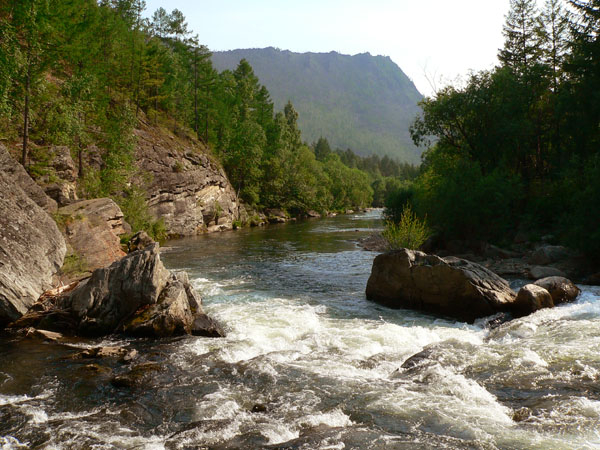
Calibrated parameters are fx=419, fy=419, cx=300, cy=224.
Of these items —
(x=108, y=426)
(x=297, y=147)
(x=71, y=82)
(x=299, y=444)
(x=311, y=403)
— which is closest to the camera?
(x=299, y=444)

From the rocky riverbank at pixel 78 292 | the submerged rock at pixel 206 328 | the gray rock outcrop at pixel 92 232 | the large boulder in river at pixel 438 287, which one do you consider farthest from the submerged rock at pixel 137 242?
the large boulder in river at pixel 438 287

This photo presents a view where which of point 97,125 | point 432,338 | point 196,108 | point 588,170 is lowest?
point 432,338

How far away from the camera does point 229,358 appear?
37.4 ft

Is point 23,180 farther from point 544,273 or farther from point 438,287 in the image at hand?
point 544,273

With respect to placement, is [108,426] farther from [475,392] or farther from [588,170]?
[588,170]

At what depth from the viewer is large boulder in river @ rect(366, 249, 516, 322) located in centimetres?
1548

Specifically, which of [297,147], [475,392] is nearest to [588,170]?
[475,392]

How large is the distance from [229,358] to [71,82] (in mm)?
26373

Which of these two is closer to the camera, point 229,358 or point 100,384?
point 100,384

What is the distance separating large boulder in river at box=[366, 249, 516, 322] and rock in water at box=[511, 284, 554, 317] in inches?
11.9

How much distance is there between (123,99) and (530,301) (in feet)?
156

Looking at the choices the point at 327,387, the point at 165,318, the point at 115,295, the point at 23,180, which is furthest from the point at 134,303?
the point at 23,180

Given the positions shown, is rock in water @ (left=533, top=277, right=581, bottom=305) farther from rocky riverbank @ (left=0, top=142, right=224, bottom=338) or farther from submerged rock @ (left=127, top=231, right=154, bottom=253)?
submerged rock @ (left=127, top=231, right=154, bottom=253)

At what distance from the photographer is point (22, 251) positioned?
557 inches
